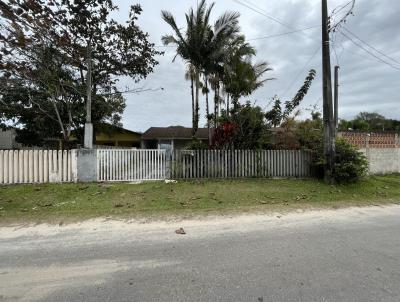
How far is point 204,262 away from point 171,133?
24554 mm

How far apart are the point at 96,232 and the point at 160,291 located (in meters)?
2.90

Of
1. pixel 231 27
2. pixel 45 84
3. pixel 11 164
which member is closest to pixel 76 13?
pixel 45 84

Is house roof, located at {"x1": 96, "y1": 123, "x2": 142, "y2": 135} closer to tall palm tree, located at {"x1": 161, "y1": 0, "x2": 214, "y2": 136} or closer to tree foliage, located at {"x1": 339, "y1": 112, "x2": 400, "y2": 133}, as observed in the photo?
tall palm tree, located at {"x1": 161, "y1": 0, "x2": 214, "y2": 136}

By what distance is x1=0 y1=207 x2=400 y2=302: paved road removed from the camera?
342 cm

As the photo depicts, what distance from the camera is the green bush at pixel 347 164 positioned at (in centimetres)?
1192

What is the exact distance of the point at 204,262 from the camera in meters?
4.31

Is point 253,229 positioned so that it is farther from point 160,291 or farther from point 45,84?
point 45,84

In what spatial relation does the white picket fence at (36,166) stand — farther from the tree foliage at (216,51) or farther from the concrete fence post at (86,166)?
the tree foliage at (216,51)

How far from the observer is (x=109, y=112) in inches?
850

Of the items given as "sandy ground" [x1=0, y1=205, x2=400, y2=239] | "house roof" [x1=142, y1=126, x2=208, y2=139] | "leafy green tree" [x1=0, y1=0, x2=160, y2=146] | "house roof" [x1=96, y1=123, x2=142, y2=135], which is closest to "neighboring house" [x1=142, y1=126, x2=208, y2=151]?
"house roof" [x1=142, y1=126, x2=208, y2=139]

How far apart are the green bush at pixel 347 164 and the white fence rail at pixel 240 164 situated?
113 cm

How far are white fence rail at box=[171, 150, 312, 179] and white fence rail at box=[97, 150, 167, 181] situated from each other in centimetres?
60

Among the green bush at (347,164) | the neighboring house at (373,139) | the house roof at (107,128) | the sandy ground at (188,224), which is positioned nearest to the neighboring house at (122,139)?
the house roof at (107,128)

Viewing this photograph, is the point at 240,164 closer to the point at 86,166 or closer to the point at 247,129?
the point at 247,129
